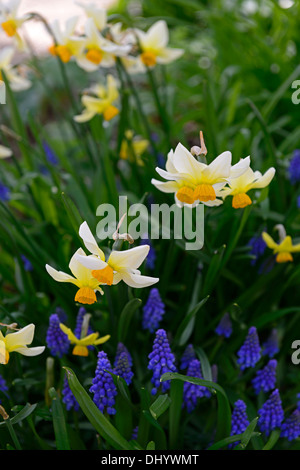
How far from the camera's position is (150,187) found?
1.97 m

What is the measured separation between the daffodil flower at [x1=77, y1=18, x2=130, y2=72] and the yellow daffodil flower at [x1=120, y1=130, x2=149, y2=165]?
33cm

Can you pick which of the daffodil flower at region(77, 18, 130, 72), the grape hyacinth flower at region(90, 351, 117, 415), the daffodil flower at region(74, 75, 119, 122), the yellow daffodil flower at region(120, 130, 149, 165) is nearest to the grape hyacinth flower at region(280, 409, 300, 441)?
the grape hyacinth flower at region(90, 351, 117, 415)

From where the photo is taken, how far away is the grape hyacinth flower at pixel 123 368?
1406mm

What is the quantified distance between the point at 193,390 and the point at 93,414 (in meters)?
0.34

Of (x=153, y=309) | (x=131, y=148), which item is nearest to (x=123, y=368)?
(x=153, y=309)

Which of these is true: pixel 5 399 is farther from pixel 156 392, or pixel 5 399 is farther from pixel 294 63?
pixel 294 63

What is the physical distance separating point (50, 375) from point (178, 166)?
80cm

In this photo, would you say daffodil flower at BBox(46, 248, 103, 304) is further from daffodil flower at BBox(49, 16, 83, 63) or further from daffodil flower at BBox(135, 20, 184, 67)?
daffodil flower at BBox(135, 20, 184, 67)

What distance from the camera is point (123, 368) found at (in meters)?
1.42

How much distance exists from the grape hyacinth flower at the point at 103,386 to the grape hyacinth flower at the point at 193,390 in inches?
9.3

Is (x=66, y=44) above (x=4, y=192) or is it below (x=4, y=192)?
above

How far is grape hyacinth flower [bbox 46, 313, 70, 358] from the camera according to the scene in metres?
1.49

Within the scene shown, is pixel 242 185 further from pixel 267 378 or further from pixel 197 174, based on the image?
pixel 267 378

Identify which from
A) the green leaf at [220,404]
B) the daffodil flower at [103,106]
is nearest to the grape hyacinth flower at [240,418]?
the green leaf at [220,404]
